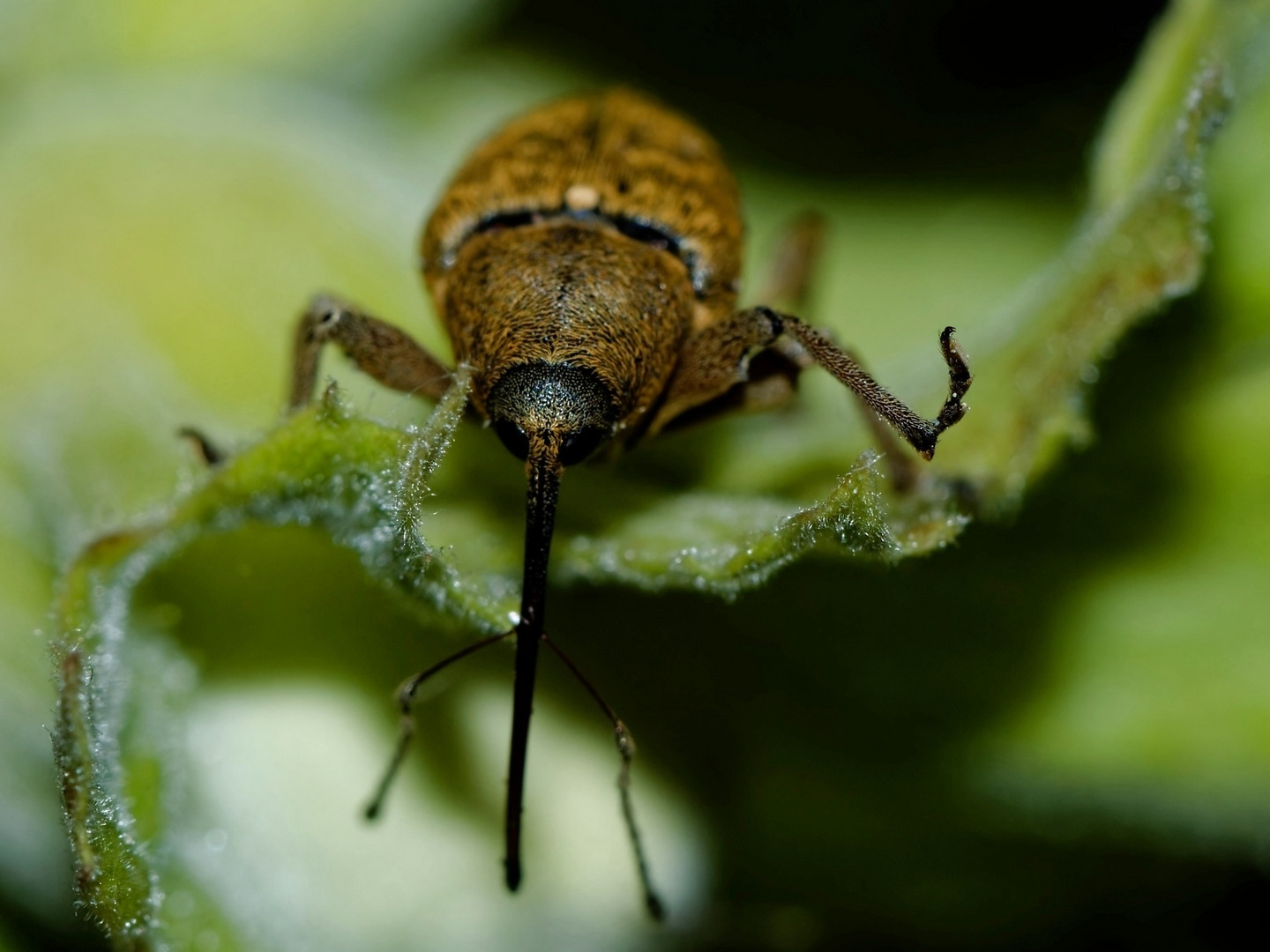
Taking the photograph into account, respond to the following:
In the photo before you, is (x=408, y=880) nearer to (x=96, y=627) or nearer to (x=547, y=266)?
(x=96, y=627)

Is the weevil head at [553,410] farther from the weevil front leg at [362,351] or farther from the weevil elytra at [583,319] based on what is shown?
the weevil front leg at [362,351]

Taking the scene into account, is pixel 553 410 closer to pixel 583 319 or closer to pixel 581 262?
pixel 583 319

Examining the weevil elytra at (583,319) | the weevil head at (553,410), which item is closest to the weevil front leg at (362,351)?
the weevil elytra at (583,319)

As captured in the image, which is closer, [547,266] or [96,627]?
[96,627]

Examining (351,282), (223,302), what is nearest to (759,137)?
(351,282)

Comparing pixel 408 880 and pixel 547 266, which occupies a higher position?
pixel 547 266

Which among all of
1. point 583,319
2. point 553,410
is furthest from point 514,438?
point 583,319

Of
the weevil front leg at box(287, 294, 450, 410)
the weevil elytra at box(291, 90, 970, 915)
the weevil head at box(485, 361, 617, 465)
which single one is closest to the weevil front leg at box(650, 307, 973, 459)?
the weevil elytra at box(291, 90, 970, 915)
